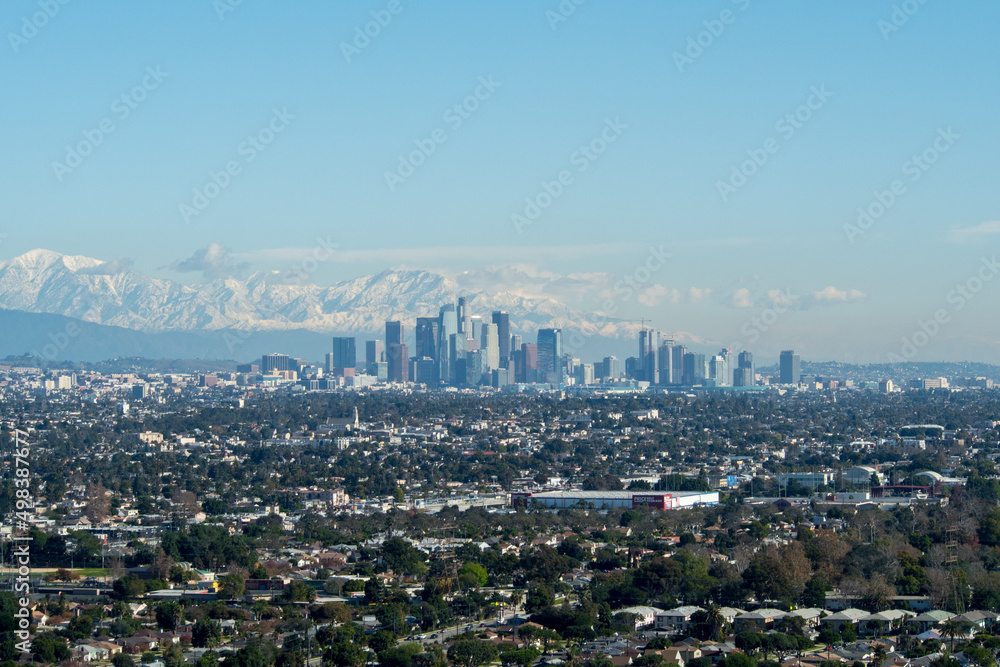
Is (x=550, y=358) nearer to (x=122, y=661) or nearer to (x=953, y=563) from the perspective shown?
(x=953, y=563)

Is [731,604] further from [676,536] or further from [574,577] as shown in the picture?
[676,536]

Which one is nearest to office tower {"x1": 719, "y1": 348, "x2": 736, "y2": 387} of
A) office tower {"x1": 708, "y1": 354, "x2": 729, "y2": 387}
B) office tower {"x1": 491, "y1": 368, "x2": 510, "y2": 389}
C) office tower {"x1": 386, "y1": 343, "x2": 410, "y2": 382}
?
office tower {"x1": 708, "y1": 354, "x2": 729, "y2": 387}

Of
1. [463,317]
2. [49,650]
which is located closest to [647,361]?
[463,317]

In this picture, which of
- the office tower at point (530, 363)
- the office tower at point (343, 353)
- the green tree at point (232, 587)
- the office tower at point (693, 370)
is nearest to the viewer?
the green tree at point (232, 587)

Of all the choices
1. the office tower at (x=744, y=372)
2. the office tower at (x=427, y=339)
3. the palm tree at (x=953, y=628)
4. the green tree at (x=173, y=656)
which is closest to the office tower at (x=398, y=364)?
the office tower at (x=427, y=339)

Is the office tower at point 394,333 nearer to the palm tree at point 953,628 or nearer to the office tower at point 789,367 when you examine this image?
the office tower at point 789,367

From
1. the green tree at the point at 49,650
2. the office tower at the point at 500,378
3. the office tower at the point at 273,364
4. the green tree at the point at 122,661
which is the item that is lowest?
the green tree at the point at 122,661
